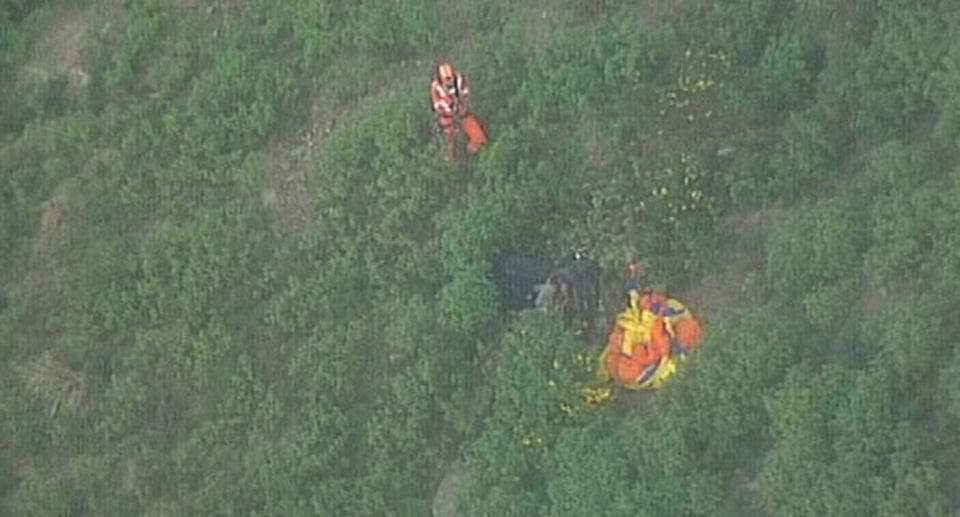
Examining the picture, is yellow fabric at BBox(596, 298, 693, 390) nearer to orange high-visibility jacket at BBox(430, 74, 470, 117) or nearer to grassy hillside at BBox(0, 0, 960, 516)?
grassy hillside at BBox(0, 0, 960, 516)

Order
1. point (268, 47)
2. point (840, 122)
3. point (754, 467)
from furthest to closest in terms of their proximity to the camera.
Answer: point (268, 47) < point (840, 122) < point (754, 467)

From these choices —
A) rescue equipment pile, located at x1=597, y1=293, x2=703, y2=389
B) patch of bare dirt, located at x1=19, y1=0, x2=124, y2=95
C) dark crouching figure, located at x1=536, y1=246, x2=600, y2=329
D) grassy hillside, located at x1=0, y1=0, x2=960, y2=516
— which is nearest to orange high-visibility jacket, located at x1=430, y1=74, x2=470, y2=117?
grassy hillside, located at x1=0, y1=0, x2=960, y2=516

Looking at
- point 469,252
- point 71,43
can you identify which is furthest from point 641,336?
point 71,43

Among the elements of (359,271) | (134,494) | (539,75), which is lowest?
(134,494)

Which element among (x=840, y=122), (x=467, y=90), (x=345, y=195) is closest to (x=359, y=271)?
(x=345, y=195)

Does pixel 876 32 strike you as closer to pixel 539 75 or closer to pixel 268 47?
pixel 539 75

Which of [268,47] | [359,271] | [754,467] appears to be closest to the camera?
[754,467]

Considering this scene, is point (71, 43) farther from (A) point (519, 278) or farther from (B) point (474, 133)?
(A) point (519, 278)
